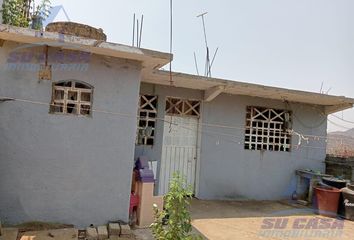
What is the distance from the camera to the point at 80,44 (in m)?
5.00

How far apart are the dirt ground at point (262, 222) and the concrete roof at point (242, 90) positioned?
9.75 feet

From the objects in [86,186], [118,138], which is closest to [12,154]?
[86,186]

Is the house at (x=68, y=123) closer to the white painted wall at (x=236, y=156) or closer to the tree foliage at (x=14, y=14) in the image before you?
the white painted wall at (x=236, y=156)

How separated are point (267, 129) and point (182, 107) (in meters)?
2.84

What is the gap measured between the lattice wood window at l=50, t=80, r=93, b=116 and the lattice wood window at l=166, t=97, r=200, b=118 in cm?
318

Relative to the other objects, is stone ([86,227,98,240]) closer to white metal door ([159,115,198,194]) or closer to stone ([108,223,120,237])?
stone ([108,223,120,237])

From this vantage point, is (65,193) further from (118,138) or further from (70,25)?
(70,25)

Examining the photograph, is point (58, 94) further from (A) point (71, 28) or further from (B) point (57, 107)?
(A) point (71, 28)

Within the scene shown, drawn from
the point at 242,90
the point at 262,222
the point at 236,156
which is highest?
the point at 242,90

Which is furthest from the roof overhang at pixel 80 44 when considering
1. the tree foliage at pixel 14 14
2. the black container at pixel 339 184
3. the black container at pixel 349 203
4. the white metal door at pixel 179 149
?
the black container at pixel 339 184

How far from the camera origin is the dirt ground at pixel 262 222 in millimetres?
6008

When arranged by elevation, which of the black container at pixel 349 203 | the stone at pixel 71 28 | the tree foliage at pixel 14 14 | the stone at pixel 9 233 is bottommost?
the stone at pixel 9 233

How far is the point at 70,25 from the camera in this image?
5.64 metres

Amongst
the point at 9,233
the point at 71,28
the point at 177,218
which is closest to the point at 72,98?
the point at 71,28
